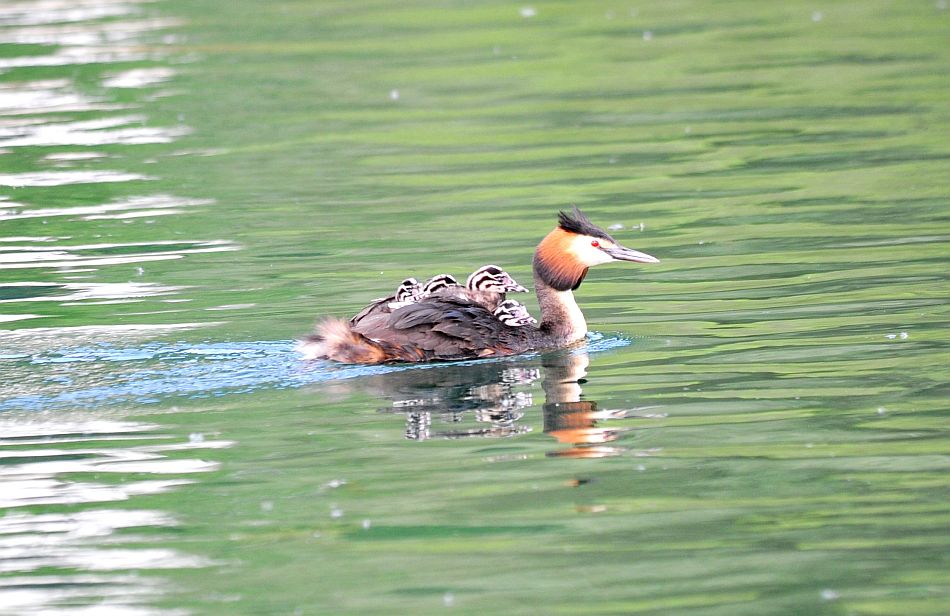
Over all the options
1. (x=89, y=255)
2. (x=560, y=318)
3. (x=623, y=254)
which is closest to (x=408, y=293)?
(x=560, y=318)

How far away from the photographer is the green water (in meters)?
6.89

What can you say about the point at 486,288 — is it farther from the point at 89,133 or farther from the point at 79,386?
the point at 89,133

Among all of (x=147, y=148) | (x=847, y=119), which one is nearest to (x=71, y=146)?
(x=147, y=148)

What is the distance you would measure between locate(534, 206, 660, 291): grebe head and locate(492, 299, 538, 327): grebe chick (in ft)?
1.06

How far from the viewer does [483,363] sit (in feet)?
33.7

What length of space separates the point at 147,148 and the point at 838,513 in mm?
12925

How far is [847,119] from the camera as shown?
1841cm

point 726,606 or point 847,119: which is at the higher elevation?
point 847,119

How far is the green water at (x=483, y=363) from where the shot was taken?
22.6ft

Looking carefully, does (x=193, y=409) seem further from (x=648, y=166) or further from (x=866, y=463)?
(x=648, y=166)

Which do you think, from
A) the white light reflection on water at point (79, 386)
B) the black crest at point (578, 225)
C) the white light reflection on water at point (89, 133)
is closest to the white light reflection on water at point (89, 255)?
the white light reflection on water at point (79, 386)

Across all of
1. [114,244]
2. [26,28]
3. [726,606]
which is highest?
[26,28]

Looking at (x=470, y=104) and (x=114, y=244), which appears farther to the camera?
(x=470, y=104)

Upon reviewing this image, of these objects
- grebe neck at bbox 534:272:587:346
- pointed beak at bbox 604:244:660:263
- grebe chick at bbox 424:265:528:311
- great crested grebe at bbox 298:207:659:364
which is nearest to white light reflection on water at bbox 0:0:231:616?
great crested grebe at bbox 298:207:659:364
